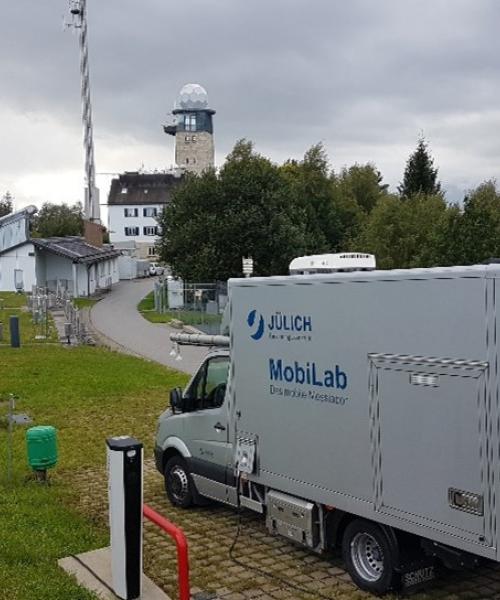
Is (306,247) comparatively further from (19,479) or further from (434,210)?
(19,479)

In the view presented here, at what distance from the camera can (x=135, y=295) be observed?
197ft

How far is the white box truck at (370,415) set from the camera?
6.04 metres

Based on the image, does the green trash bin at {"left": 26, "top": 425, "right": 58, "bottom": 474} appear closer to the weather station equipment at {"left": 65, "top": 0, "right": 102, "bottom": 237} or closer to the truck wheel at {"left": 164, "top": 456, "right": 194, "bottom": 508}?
the truck wheel at {"left": 164, "top": 456, "right": 194, "bottom": 508}

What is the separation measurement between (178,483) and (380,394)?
4.37 meters

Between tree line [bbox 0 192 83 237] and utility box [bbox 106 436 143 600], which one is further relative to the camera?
tree line [bbox 0 192 83 237]

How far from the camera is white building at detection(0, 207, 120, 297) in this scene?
186 feet

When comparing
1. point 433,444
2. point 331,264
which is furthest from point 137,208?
→ point 433,444

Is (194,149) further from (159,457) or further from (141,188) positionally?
(159,457)

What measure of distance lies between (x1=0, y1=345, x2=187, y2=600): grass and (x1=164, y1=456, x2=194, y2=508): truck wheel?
1.21 meters

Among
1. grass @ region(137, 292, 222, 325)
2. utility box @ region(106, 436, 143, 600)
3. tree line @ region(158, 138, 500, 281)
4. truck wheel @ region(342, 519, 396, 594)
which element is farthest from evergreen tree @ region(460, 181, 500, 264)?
utility box @ region(106, 436, 143, 600)

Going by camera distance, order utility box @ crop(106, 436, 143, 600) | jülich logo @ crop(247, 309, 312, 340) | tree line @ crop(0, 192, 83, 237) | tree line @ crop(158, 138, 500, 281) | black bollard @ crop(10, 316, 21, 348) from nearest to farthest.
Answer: utility box @ crop(106, 436, 143, 600) → jülich logo @ crop(247, 309, 312, 340) → black bollard @ crop(10, 316, 21, 348) → tree line @ crop(158, 138, 500, 281) → tree line @ crop(0, 192, 83, 237)

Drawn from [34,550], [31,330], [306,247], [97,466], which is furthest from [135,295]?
[34,550]

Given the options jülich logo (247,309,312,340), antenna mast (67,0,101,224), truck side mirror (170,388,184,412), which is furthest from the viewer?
antenna mast (67,0,101,224)

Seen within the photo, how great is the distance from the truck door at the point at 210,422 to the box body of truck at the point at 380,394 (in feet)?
1.92
